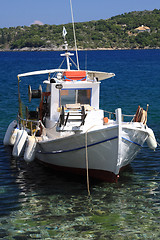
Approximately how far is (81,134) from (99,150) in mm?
758

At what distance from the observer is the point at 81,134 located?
12.4 meters

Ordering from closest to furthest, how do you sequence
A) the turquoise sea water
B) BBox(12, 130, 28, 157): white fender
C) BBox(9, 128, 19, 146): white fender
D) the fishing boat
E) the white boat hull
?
the turquoise sea water → the white boat hull → the fishing boat → BBox(12, 130, 28, 157): white fender → BBox(9, 128, 19, 146): white fender

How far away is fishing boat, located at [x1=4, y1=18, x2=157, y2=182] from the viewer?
1235cm

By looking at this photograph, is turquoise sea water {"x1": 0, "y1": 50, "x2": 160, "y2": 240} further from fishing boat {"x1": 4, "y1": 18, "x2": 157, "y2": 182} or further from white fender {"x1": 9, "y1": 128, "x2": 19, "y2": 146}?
white fender {"x1": 9, "y1": 128, "x2": 19, "y2": 146}

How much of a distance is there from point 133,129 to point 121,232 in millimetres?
3504

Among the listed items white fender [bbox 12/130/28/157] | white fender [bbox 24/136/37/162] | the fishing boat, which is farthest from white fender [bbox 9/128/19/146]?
white fender [bbox 24/136/37/162]

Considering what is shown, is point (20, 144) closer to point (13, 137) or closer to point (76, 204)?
point (13, 137)

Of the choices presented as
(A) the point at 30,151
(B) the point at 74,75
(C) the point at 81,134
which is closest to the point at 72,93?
(B) the point at 74,75

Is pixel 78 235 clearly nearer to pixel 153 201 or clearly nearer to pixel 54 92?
pixel 153 201

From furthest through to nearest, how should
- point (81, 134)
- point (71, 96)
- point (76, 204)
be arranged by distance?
point (71, 96) → point (81, 134) → point (76, 204)

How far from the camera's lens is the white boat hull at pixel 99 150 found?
40.1 feet

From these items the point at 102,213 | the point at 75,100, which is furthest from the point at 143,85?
the point at 102,213

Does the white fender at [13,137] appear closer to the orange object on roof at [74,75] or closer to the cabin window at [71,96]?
the cabin window at [71,96]

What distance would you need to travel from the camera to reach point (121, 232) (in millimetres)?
10273
